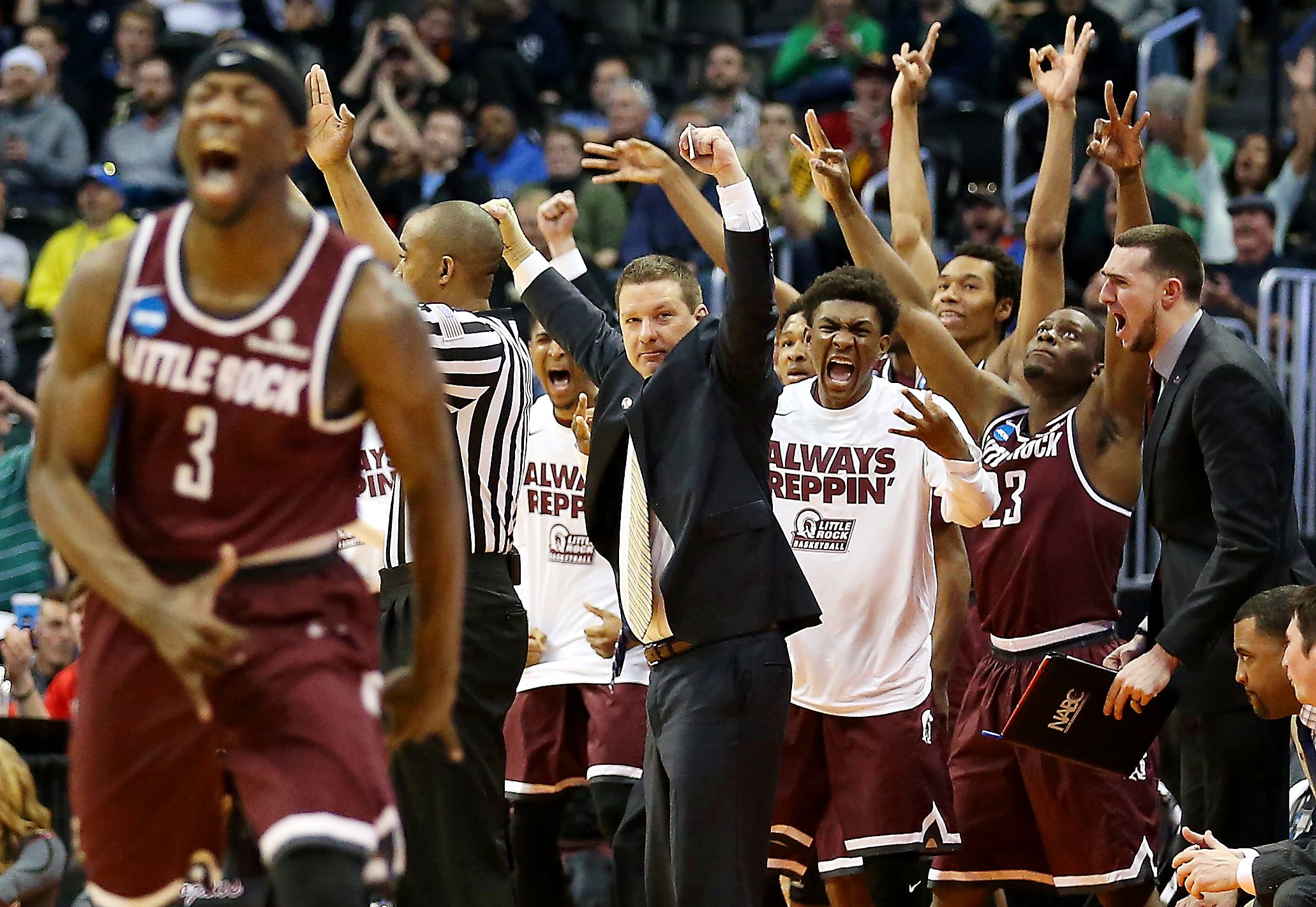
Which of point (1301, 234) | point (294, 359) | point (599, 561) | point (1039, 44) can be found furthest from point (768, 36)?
point (294, 359)

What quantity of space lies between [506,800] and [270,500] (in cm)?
404

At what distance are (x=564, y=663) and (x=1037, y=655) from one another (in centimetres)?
193

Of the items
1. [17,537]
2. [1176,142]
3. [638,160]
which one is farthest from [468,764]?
[1176,142]

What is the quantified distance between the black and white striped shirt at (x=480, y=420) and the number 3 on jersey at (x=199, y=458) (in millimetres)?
2145

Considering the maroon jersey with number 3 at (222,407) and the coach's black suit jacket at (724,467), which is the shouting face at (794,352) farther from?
the maroon jersey with number 3 at (222,407)

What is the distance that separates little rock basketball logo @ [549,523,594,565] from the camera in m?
7.66

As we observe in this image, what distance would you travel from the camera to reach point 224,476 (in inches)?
145

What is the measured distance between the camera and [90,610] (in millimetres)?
3762

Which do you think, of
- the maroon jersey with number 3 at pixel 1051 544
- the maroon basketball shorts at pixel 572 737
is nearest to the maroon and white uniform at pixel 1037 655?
the maroon jersey with number 3 at pixel 1051 544

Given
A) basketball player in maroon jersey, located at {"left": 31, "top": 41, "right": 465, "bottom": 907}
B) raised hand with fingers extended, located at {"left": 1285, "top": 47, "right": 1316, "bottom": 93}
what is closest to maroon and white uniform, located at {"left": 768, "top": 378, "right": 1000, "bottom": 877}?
basketball player in maroon jersey, located at {"left": 31, "top": 41, "right": 465, "bottom": 907}

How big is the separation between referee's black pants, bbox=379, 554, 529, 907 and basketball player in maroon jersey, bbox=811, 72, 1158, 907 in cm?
162

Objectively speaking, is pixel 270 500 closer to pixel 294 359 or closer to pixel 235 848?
pixel 294 359

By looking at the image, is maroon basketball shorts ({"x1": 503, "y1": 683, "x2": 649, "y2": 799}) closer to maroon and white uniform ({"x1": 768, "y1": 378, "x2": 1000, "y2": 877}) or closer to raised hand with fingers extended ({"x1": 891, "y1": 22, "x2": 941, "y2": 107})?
maroon and white uniform ({"x1": 768, "y1": 378, "x2": 1000, "y2": 877})

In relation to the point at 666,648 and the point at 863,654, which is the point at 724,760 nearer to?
the point at 666,648
